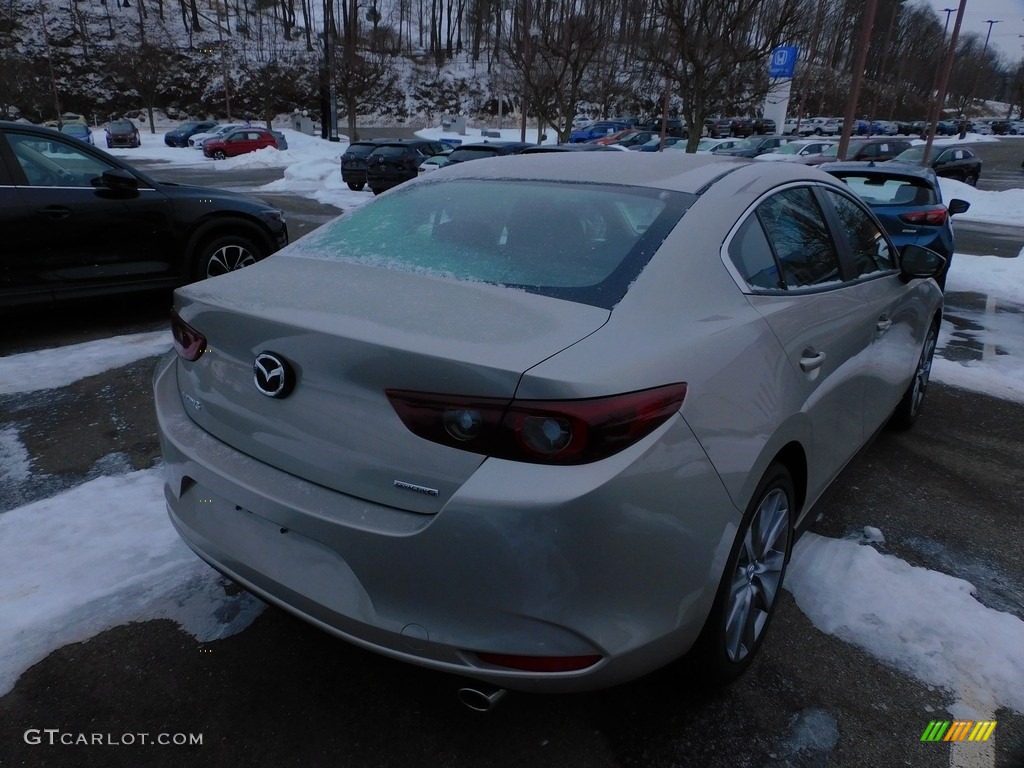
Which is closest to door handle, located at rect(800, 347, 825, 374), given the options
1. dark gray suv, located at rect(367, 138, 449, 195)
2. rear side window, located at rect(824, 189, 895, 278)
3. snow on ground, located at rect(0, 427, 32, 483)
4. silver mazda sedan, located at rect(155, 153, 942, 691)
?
silver mazda sedan, located at rect(155, 153, 942, 691)

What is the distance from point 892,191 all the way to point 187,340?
7.98 m

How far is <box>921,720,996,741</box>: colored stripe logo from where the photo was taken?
7.22ft

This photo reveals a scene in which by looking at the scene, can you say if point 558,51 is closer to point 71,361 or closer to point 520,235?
point 71,361

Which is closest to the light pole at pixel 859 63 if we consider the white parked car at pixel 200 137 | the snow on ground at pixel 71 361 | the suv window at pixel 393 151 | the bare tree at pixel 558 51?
the bare tree at pixel 558 51

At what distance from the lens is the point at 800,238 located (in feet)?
9.13

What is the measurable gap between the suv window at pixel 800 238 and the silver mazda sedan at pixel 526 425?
2 centimetres

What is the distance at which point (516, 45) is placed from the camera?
30.0 meters

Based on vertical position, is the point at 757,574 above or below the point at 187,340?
below

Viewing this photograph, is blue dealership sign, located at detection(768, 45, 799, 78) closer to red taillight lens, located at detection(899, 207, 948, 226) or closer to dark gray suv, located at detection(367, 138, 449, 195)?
dark gray suv, located at detection(367, 138, 449, 195)

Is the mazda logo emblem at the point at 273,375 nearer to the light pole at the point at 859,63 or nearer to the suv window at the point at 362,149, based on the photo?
the light pole at the point at 859,63

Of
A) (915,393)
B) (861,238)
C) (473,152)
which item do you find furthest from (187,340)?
(473,152)

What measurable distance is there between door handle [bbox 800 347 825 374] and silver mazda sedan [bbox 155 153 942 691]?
0.02 m

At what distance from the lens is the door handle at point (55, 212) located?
552cm

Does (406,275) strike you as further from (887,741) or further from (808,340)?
(887,741)
